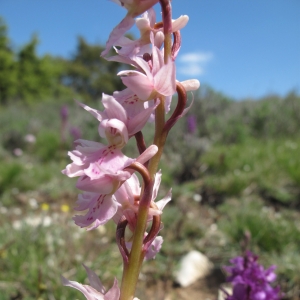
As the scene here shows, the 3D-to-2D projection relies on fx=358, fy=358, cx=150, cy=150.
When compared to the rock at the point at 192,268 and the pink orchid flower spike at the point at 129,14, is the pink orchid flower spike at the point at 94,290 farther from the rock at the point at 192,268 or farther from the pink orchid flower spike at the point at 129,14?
the rock at the point at 192,268

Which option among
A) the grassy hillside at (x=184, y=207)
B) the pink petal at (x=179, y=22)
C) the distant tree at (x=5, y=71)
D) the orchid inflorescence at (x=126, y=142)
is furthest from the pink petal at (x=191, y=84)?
the distant tree at (x=5, y=71)

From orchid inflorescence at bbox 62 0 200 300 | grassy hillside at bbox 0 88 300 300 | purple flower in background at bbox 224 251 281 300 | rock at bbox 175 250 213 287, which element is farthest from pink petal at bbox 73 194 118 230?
rock at bbox 175 250 213 287

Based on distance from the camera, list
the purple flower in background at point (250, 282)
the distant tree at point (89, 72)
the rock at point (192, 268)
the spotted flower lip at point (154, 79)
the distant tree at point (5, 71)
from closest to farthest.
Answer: the spotted flower lip at point (154, 79) → the purple flower in background at point (250, 282) → the rock at point (192, 268) → the distant tree at point (5, 71) → the distant tree at point (89, 72)

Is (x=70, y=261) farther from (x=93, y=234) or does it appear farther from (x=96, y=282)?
(x=96, y=282)

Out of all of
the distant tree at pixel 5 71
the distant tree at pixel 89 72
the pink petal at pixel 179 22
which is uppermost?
the distant tree at pixel 89 72

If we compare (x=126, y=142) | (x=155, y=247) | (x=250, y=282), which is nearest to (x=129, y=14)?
(x=126, y=142)

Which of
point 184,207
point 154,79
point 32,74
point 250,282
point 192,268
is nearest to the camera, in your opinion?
point 154,79

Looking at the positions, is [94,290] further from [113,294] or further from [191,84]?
[191,84]
